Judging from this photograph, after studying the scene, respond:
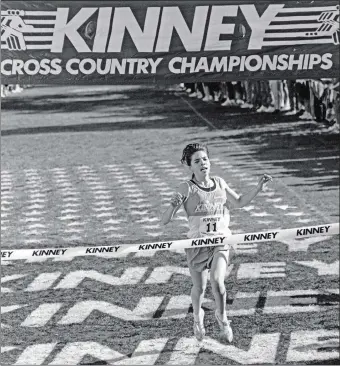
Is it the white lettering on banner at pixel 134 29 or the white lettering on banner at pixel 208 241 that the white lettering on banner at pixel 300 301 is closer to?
the white lettering on banner at pixel 134 29

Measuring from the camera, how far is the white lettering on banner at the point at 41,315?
14031mm

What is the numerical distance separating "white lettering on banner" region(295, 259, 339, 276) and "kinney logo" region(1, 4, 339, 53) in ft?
33.1

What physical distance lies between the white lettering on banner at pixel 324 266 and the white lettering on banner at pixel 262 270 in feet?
1.21

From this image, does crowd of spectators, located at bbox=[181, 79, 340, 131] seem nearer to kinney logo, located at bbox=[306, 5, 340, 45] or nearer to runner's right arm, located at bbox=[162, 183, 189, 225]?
kinney logo, located at bbox=[306, 5, 340, 45]

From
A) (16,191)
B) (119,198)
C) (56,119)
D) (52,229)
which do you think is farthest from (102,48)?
(56,119)

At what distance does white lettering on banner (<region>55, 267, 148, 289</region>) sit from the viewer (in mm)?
16828

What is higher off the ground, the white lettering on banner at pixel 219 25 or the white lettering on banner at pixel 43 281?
the white lettering on banner at pixel 219 25

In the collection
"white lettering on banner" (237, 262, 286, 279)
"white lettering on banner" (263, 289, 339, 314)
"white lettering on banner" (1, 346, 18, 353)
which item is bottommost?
"white lettering on banner" (237, 262, 286, 279)

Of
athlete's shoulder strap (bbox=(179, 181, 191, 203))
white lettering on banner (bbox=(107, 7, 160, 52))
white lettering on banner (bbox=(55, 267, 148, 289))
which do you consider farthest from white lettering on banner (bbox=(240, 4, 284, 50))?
white lettering on banner (bbox=(55, 267, 148, 289))

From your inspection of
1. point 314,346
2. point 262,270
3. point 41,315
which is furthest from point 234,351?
point 262,270

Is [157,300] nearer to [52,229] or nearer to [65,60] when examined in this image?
[52,229]

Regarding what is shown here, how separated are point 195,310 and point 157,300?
352 inches

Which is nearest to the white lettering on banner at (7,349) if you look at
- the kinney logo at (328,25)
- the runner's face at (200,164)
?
the kinney logo at (328,25)

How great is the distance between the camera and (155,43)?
7137 millimetres
